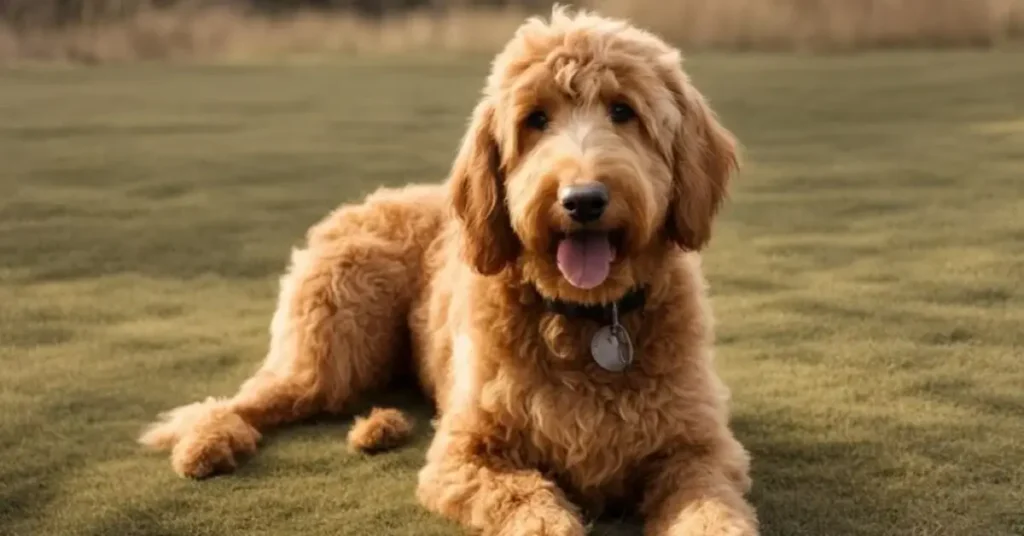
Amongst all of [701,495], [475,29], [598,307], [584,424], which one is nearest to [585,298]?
[598,307]

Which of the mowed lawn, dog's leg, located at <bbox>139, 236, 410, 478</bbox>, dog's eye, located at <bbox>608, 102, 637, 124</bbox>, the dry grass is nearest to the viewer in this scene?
dog's eye, located at <bbox>608, 102, 637, 124</bbox>

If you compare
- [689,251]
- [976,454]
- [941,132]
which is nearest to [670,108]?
[689,251]

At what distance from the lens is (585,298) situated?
3.01 metres

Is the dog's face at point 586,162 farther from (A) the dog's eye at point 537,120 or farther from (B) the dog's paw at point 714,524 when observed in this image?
(B) the dog's paw at point 714,524

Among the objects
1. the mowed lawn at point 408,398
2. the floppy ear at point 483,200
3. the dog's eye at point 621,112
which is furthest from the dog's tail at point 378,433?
the dog's eye at point 621,112

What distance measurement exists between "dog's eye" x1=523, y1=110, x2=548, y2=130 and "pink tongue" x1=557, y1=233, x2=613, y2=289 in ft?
1.19

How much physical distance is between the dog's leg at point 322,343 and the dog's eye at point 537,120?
3.99 ft

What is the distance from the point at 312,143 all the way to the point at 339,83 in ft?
15.5

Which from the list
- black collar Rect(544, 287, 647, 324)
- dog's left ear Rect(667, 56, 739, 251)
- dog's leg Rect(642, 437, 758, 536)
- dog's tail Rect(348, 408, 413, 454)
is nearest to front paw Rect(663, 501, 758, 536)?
dog's leg Rect(642, 437, 758, 536)

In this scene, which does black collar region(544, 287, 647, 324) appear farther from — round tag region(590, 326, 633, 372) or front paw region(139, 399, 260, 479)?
front paw region(139, 399, 260, 479)

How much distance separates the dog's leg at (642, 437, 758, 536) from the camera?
8.89 ft

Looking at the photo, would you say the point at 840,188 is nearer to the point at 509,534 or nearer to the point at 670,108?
the point at 670,108

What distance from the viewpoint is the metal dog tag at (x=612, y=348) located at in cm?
306

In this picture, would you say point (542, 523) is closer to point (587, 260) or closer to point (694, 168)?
point (587, 260)
